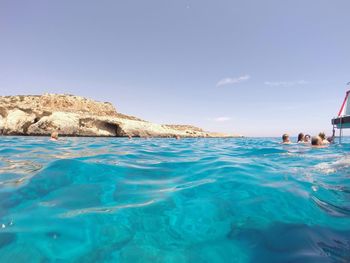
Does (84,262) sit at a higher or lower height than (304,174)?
lower

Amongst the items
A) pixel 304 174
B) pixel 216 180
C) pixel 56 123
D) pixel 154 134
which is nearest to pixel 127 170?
pixel 216 180

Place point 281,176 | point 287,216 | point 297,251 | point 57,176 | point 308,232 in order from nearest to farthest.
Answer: point 297,251, point 308,232, point 287,216, point 57,176, point 281,176

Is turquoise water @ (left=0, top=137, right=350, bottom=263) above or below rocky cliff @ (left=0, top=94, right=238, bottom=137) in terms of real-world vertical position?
below

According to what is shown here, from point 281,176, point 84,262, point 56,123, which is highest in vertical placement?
point 56,123

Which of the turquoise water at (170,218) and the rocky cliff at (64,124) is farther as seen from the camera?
the rocky cliff at (64,124)

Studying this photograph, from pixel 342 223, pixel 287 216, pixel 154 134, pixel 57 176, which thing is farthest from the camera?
pixel 154 134

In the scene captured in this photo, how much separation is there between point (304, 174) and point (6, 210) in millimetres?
5866

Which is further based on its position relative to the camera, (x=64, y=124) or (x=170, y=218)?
(x=64, y=124)

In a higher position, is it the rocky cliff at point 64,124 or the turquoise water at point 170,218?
the rocky cliff at point 64,124

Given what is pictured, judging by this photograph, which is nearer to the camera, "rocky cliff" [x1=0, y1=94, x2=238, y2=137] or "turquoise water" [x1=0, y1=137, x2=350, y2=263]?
"turquoise water" [x1=0, y1=137, x2=350, y2=263]

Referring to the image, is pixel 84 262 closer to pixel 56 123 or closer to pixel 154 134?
pixel 56 123

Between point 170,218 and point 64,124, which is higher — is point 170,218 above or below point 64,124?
below

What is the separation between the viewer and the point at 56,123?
32125mm

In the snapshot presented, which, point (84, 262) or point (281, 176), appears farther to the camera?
point (281, 176)
